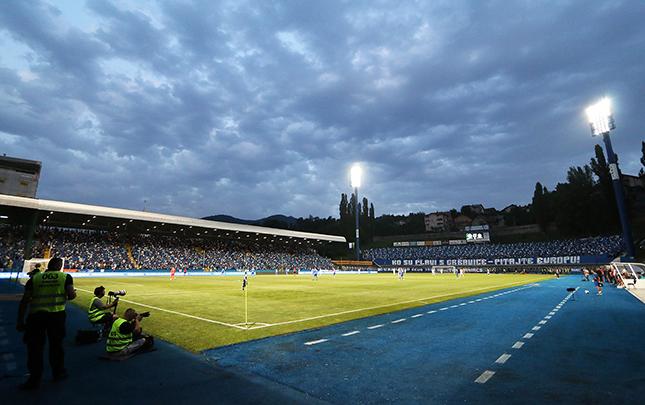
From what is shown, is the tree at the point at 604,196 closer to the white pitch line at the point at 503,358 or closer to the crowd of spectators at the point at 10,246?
the white pitch line at the point at 503,358

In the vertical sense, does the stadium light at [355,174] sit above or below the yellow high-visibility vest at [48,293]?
above

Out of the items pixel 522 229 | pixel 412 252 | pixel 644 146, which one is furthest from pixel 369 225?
pixel 644 146

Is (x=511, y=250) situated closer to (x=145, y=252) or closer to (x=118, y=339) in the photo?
(x=145, y=252)

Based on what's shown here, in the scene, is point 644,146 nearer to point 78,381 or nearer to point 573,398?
point 573,398

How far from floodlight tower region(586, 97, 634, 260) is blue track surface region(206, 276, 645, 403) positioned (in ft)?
189

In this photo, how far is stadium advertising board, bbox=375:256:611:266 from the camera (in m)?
65.8

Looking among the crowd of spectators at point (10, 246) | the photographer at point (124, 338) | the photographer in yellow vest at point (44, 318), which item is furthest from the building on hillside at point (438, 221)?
the photographer in yellow vest at point (44, 318)

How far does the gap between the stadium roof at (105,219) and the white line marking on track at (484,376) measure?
57525mm

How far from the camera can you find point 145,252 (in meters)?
61.1

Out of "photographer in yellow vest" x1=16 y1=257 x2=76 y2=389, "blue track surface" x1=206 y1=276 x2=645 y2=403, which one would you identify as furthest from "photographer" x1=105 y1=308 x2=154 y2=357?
"blue track surface" x1=206 y1=276 x2=645 y2=403

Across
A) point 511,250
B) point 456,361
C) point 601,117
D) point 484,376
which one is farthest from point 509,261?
point 484,376

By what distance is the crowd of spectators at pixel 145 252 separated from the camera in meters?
50.2

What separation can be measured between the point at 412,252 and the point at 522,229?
36.2 metres

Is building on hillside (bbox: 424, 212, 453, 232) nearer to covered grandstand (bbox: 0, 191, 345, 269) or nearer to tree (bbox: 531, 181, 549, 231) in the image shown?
tree (bbox: 531, 181, 549, 231)
